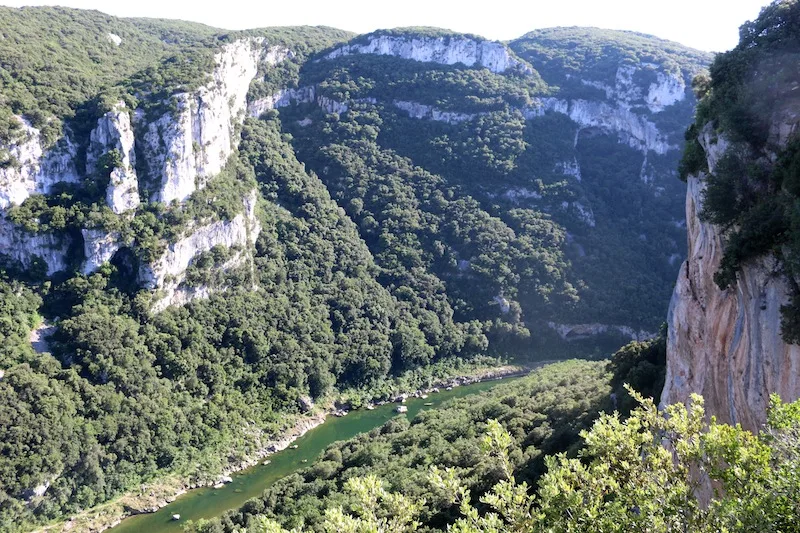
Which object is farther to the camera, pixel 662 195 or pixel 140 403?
pixel 662 195

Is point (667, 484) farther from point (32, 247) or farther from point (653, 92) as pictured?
point (653, 92)

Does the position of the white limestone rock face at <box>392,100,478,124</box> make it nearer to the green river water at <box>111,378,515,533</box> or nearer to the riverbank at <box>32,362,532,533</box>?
the green river water at <box>111,378,515,533</box>

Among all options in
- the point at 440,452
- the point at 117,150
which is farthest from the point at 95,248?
the point at 440,452

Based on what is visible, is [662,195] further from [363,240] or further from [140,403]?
[140,403]

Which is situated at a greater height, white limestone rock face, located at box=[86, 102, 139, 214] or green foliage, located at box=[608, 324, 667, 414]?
white limestone rock face, located at box=[86, 102, 139, 214]

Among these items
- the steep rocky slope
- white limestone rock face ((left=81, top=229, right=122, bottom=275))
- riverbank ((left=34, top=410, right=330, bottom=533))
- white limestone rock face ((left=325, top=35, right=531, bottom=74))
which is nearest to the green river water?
riverbank ((left=34, top=410, right=330, bottom=533))

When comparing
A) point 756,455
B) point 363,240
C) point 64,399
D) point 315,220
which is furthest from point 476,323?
point 756,455

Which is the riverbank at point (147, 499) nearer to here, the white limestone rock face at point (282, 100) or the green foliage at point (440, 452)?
the green foliage at point (440, 452)
